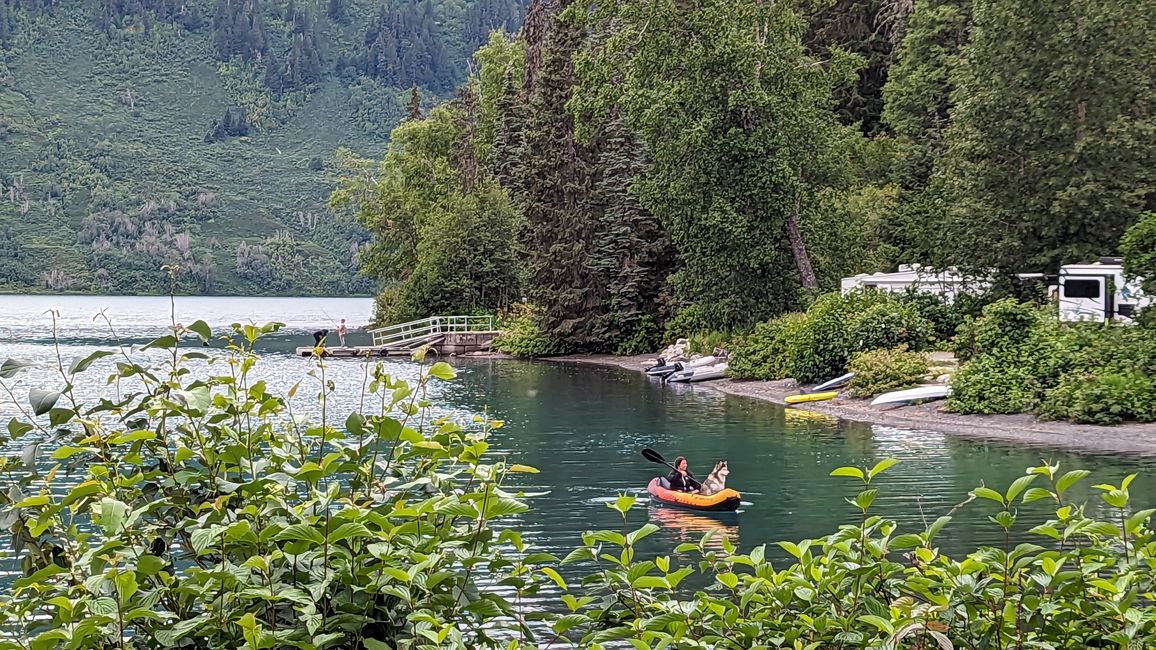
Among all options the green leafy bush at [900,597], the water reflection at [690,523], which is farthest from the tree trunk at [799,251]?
the green leafy bush at [900,597]

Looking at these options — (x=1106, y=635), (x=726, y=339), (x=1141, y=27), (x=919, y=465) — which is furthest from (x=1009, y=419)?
(x=1106, y=635)

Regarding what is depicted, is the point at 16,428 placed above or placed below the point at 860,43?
below

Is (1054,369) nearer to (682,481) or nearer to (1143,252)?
(1143,252)

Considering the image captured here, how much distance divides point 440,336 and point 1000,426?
125ft

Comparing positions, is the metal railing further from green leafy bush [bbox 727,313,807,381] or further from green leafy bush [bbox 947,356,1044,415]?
green leafy bush [bbox 947,356,1044,415]

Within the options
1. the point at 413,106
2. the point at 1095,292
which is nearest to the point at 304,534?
the point at 1095,292

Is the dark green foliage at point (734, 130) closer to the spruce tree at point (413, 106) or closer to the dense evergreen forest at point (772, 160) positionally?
the dense evergreen forest at point (772, 160)

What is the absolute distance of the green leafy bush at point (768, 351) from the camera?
3791 cm

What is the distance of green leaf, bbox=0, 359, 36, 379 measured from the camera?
145 inches

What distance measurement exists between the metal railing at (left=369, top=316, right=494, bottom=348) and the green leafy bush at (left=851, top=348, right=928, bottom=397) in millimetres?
31335

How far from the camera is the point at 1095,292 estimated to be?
31.4 m

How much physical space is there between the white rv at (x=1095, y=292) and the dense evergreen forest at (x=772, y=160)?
205 centimetres

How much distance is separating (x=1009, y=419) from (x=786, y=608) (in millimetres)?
23808

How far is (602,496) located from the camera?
757 inches
